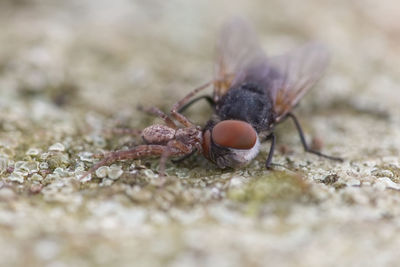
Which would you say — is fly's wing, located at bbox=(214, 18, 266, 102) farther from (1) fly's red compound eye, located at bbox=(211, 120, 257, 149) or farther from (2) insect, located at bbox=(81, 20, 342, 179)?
(1) fly's red compound eye, located at bbox=(211, 120, 257, 149)

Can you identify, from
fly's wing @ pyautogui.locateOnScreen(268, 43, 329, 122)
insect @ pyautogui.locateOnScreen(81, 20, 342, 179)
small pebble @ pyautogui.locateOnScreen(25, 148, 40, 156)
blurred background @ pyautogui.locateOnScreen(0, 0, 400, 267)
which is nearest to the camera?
blurred background @ pyautogui.locateOnScreen(0, 0, 400, 267)

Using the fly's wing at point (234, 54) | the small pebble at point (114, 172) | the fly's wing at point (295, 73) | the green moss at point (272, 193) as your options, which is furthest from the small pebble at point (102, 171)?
the fly's wing at point (295, 73)

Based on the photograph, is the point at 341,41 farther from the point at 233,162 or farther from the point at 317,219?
the point at 317,219

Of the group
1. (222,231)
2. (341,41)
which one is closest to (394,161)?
(222,231)

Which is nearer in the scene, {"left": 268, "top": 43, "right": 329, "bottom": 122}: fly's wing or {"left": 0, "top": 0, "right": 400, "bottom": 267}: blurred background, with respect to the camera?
{"left": 0, "top": 0, "right": 400, "bottom": 267}: blurred background

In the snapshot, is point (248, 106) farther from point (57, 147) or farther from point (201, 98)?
point (57, 147)

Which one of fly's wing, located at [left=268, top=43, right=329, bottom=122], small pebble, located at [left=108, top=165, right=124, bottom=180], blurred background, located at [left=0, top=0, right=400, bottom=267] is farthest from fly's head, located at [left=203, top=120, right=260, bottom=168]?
fly's wing, located at [left=268, top=43, right=329, bottom=122]
